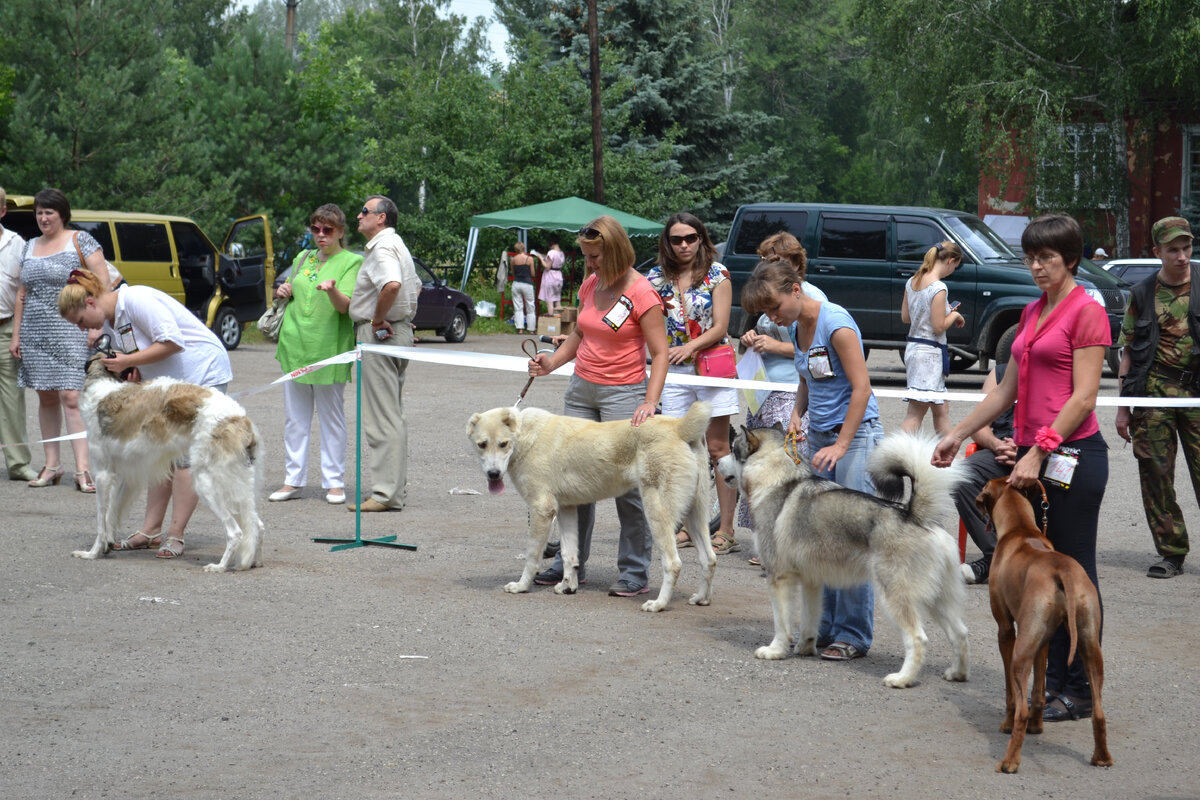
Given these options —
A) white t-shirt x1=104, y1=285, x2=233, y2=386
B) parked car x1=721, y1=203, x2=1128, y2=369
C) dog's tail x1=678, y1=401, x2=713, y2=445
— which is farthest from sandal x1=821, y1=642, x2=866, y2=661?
parked car x1=721, y1=203, x2=1128, y2=369

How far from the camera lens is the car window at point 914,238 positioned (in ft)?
56.4

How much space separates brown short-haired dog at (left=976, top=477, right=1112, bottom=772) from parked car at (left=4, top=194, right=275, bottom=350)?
58.6 ft

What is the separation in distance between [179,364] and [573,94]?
101ft

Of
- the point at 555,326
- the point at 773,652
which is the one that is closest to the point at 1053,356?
the point at 773,652

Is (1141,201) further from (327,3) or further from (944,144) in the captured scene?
(327,3)

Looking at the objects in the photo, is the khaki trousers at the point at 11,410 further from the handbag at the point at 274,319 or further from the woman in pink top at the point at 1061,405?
the woman in pink top at the point at 1061,405

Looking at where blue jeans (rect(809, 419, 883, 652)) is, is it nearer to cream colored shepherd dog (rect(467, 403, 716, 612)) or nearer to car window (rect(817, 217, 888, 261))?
cream colored shepherd dog (rect(467, 403, 716, 612))

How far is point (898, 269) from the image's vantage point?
1719cm

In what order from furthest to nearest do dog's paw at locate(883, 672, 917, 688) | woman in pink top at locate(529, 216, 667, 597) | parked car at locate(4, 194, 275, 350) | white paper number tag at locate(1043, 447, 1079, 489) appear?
1. parked car at locate(4, 194, 275, 350)
2. woman in pink top at locate(529, 216, 667, 597)
3. dog's paw at locate(883, 672, 917, 688)
4. white paper number tag at locate(1043, 447, 1079, 489)

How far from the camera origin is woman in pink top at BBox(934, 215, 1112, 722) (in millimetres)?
4500

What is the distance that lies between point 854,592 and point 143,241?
701 inches

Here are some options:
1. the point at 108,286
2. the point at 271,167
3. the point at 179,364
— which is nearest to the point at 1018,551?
the point at 179,364

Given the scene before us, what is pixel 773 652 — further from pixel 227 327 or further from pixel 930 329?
pixel 227 327

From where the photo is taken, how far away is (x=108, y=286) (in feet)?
25.1
